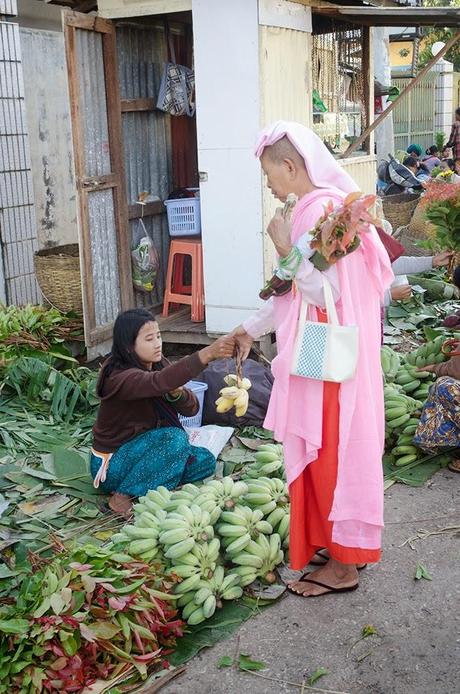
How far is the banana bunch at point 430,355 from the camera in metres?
5.78

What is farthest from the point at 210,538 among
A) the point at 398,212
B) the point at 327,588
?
the point at 398,212

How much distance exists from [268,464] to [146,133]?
436 cm

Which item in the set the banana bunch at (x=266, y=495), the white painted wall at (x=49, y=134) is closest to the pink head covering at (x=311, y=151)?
the banana bunch at (x=266, y=495)

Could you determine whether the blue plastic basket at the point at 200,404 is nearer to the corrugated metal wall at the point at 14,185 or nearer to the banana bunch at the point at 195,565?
the banana bunch at the point at 195,565

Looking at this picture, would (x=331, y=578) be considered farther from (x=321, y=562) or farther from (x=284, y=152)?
(x=284, y=152)

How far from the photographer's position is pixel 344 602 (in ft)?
11.9

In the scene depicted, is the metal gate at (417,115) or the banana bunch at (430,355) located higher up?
the metal gate at (417,115)

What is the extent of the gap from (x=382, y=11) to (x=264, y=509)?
4.82m

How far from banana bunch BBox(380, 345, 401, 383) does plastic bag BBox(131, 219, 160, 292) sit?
2.53 metres

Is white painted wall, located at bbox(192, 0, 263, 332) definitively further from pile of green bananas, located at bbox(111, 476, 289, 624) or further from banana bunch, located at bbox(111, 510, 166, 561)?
banana bunch, located at bbox(111, 510, 166, 561)

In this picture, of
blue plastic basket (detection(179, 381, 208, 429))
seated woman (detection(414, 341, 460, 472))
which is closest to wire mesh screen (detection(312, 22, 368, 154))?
blue plastic basket (detection(179, 381, 208, 429))

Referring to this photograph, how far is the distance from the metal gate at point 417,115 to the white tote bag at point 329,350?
19.5 meters

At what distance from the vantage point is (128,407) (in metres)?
4.55

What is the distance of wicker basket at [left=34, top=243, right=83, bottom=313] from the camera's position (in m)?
7.13
